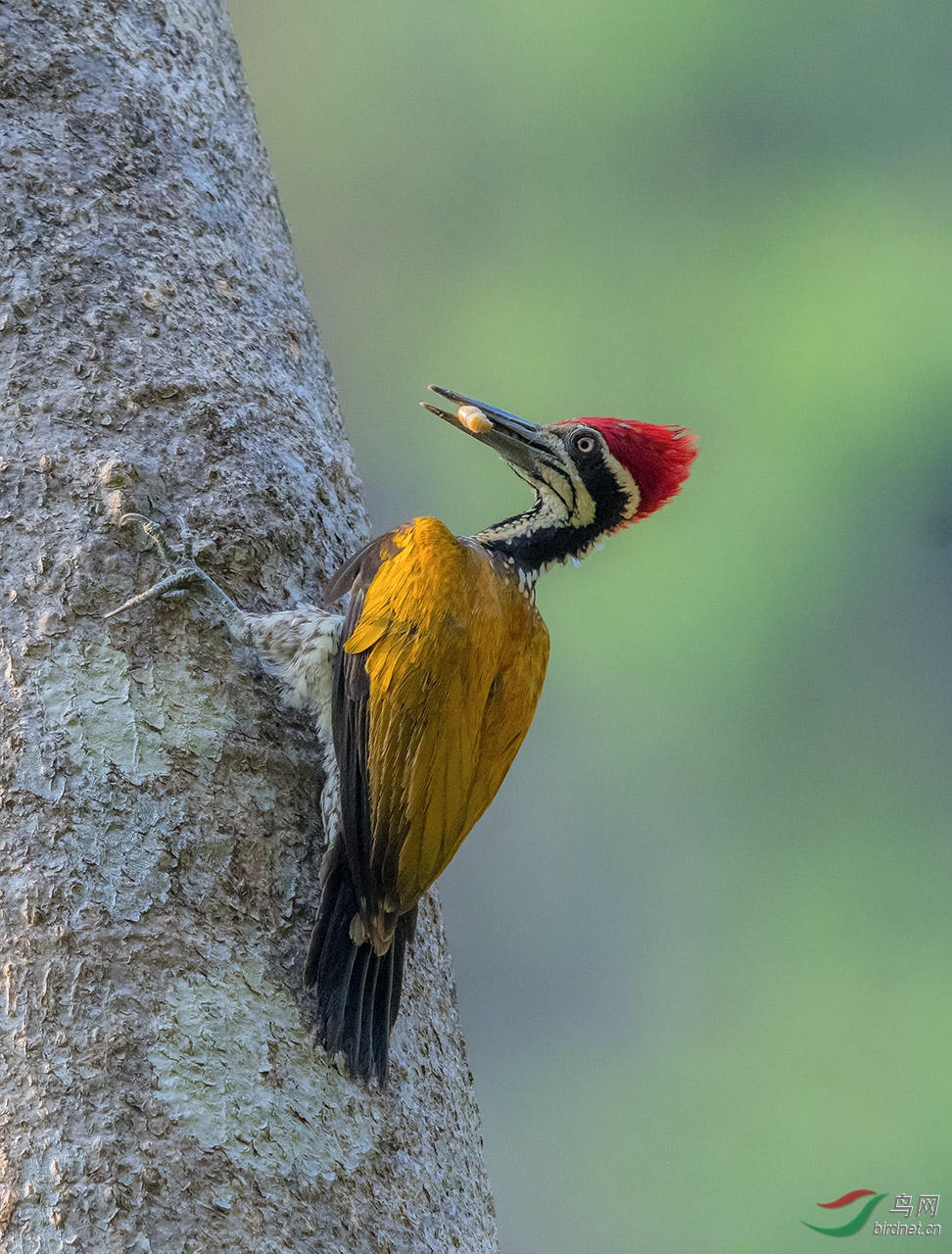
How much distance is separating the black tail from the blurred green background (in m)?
2.62

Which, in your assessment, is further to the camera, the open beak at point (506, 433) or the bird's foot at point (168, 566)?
the open beak at point (506, 433)

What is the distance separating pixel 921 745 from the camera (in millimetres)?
4348

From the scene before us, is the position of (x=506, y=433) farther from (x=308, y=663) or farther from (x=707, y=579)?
(x=707, y=579)

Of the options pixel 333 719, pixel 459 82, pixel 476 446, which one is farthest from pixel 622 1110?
pixel 459 82

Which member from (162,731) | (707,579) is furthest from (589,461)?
(707,579)

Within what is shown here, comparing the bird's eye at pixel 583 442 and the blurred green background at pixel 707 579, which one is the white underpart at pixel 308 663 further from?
the blurred green background at pixel 707 579

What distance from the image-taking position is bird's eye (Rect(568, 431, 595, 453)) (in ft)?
7.24

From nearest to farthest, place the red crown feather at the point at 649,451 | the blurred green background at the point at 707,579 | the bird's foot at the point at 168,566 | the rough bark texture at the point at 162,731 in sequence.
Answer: the rough bark texture at the point at 162,731 → the bird's foot at the point at 168,566 → the red crown feather at the point at 649,451 → the blurred green background at the point at 707,579

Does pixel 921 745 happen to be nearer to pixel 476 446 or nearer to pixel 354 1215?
pixel 476 446

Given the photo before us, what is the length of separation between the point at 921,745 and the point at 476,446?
6.44ft

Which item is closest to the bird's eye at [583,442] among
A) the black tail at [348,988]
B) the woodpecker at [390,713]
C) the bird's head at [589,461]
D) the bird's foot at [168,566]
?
the bird's head at [589,461]

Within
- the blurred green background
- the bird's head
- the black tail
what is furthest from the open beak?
the blurred green background

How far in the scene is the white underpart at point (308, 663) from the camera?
181 cm

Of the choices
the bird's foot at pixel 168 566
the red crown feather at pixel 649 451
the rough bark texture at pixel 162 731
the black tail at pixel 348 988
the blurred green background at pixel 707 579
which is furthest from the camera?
the blurred green background at pixel 707 579
